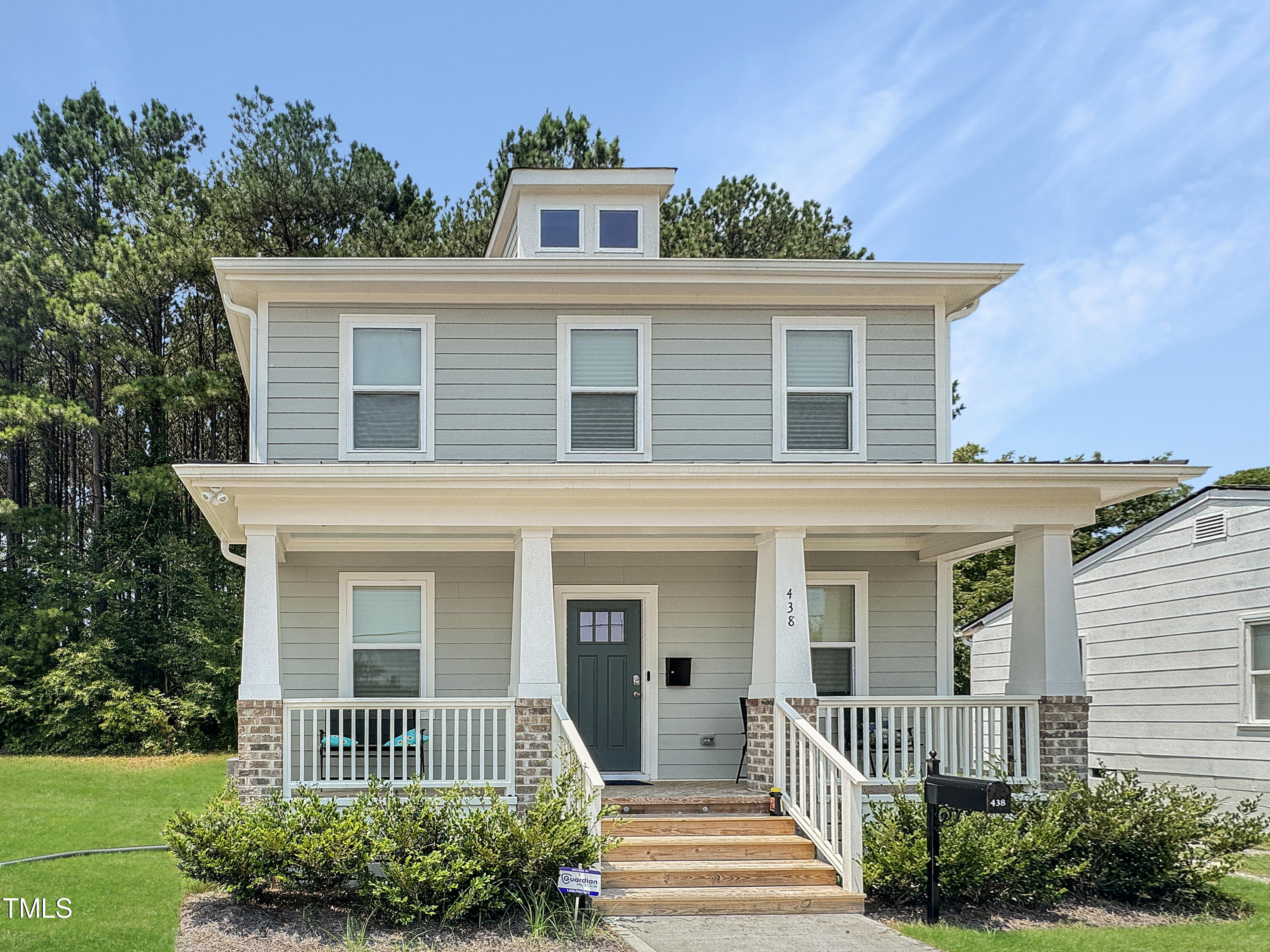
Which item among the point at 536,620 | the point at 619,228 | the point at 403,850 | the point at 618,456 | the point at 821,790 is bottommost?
the point at 403,850

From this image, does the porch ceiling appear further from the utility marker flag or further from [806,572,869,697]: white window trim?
the utility marker flag

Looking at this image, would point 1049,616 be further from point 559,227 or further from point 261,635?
point 559,227

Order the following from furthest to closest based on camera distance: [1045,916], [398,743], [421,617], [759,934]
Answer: [421,617] < [398,743] < [1045,916] < [759,934]

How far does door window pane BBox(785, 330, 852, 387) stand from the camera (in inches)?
492

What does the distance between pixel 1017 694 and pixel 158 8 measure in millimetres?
14441

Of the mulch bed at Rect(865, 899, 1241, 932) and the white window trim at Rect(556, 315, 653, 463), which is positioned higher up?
the white window trim at Rect(556, 315, 653, 463)

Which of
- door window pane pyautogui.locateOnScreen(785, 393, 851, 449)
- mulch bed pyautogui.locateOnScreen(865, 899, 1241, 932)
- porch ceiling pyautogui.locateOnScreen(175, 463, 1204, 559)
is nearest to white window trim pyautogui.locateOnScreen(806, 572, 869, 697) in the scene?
door window pane pyautogui.locateOnScreen(785, 393, 851, 449)

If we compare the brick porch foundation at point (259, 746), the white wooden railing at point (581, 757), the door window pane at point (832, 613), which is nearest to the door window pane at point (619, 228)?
the door window pane at point (832, 613)

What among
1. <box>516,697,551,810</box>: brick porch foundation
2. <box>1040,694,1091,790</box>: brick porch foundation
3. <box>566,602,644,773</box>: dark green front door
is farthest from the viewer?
<box>566,602,644,773</box>: dark green front door

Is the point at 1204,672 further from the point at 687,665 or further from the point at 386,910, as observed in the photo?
the point at 386,910

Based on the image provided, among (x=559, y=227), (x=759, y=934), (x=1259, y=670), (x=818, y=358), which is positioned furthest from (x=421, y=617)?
(x=1259, y=670)

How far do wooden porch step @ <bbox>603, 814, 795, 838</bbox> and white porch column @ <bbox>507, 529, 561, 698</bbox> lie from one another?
130 cm

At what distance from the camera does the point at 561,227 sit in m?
13.9

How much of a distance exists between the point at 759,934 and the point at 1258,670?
8.05m
